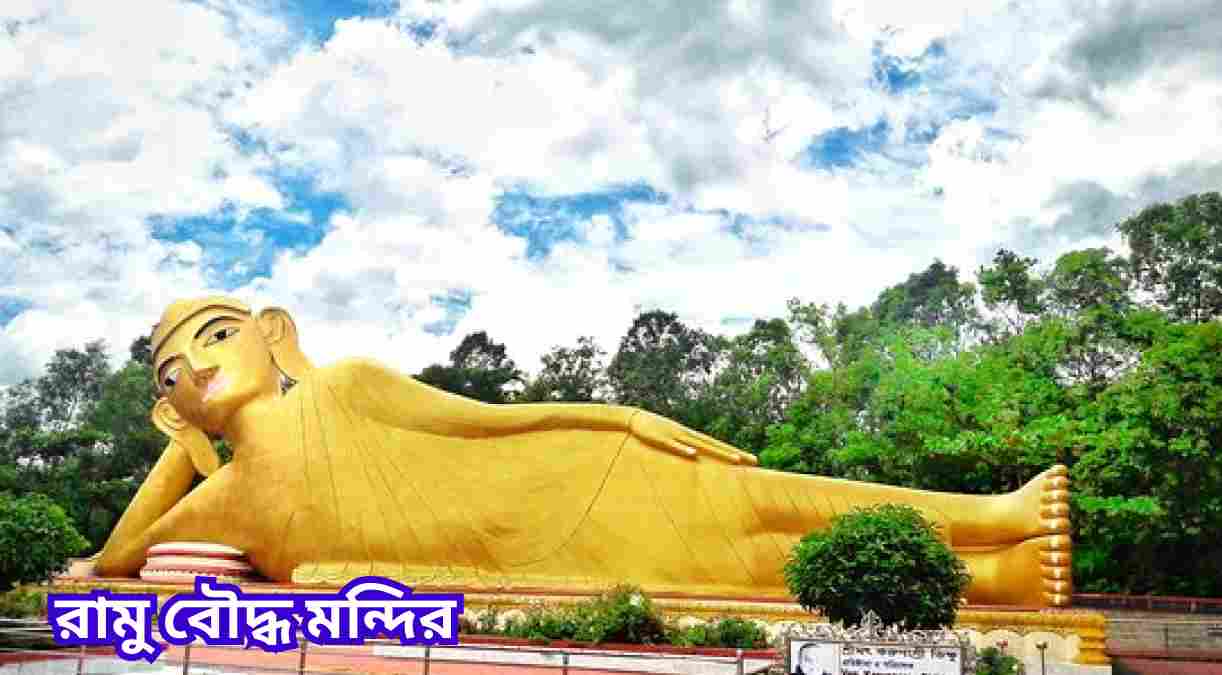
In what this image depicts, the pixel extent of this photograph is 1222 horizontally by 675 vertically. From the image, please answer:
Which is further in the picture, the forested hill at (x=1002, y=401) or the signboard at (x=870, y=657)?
the forested hill at (x=1002, y=401)

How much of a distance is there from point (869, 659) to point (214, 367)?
1322 cm

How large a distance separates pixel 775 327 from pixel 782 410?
5513 mm

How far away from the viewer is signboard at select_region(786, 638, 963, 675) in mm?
9086

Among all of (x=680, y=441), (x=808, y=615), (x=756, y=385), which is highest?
(x=756, y=385)

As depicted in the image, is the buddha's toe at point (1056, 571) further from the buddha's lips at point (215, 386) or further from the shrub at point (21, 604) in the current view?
the shrub at point (21, 604)

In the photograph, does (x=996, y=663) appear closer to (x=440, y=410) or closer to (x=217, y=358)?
(x=440, y=410)

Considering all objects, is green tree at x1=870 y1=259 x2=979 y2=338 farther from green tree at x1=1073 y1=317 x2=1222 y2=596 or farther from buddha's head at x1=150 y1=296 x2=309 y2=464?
buddha's head at x1=150 y1=296 x2=309 y2=464

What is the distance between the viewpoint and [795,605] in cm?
1504

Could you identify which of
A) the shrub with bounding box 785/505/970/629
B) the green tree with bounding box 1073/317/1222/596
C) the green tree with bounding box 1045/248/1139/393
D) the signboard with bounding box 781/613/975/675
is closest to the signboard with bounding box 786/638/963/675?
the signboard with bounding box 781/613/975/675

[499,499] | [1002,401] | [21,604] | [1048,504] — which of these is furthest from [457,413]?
[1002,401]

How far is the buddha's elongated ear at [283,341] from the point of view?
19422 millimetres

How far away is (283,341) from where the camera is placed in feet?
64.2

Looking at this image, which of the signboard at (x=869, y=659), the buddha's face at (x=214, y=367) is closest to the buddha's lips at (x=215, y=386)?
the buddha's face at (x=214, y=367)

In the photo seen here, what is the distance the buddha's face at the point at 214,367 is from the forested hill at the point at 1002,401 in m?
14.7
